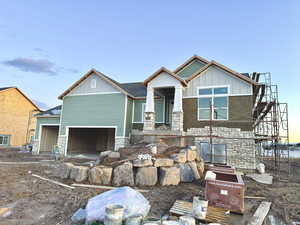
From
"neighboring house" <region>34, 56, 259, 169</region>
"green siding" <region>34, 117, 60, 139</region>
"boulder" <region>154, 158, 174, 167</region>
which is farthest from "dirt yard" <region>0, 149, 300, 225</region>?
"green siding" <region>34, 117, 60, 139</region>

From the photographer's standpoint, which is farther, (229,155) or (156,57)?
(156,57)

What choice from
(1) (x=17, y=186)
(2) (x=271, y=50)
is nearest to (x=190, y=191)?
(1) (x=17, y=186)

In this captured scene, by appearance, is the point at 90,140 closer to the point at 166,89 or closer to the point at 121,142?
the point at 121,142

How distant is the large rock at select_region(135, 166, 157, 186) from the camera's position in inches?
274

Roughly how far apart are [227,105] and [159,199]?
8937 mm

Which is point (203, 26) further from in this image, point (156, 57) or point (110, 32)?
point (110, 32)

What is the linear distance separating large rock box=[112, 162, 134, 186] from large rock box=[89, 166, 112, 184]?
9.4 inches

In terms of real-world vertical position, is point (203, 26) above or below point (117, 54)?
above

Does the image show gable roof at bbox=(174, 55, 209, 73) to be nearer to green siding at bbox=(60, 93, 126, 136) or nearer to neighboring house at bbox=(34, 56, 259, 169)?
neighboring house at bbox=(34, 56, 259, 169)

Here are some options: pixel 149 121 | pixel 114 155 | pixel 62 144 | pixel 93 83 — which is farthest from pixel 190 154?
pixel 62 144

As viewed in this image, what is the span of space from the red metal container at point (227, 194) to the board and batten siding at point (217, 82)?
875 centimetres

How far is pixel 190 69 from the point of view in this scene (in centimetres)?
1478

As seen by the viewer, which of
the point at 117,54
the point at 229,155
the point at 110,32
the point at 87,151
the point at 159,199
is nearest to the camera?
the point at 159,199

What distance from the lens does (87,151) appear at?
2008 centimetres
